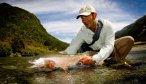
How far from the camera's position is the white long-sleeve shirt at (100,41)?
673cm

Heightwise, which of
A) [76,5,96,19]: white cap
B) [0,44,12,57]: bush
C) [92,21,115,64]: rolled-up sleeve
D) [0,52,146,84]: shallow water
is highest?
[76,5,96,19]: white cap

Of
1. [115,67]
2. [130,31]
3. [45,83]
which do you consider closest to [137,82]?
[45,83]

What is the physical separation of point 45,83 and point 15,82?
63 centimetres

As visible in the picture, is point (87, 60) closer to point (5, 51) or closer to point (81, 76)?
point (81, 76)

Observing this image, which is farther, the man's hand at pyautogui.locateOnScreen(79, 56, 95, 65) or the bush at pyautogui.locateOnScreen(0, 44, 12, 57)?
the bush at pyautogui.locateOnScreen(0, 44, 12, 57)

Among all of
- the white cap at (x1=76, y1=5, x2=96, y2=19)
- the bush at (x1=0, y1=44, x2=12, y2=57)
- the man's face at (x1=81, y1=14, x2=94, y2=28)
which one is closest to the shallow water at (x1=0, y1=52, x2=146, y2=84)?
the man's face at (x1=81, y1=14, x2=94, y2=28)

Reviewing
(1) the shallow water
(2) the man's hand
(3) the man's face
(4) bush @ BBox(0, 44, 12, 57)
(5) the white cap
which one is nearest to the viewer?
(1) the shallow water

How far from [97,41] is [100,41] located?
78 mm

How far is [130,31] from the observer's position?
173 feet

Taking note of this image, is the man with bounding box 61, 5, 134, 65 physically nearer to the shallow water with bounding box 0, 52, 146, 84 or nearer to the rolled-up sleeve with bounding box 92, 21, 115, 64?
the rolled-up sleeve with bounding box 92, 21, 115, 64

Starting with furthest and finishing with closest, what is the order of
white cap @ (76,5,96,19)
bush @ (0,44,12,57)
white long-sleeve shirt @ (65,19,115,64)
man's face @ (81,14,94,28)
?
bush @ (0,44,12,57) → white long-sleeve shirt @ (65,19,115,64) → man's face @ (81,14,94,28) → white cap @ (76,5,96,19)

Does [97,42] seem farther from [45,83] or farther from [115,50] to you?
[45,83]

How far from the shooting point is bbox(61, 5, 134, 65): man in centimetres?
657

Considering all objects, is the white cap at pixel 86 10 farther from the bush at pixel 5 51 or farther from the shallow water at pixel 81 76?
the bush at pixel 5 51
